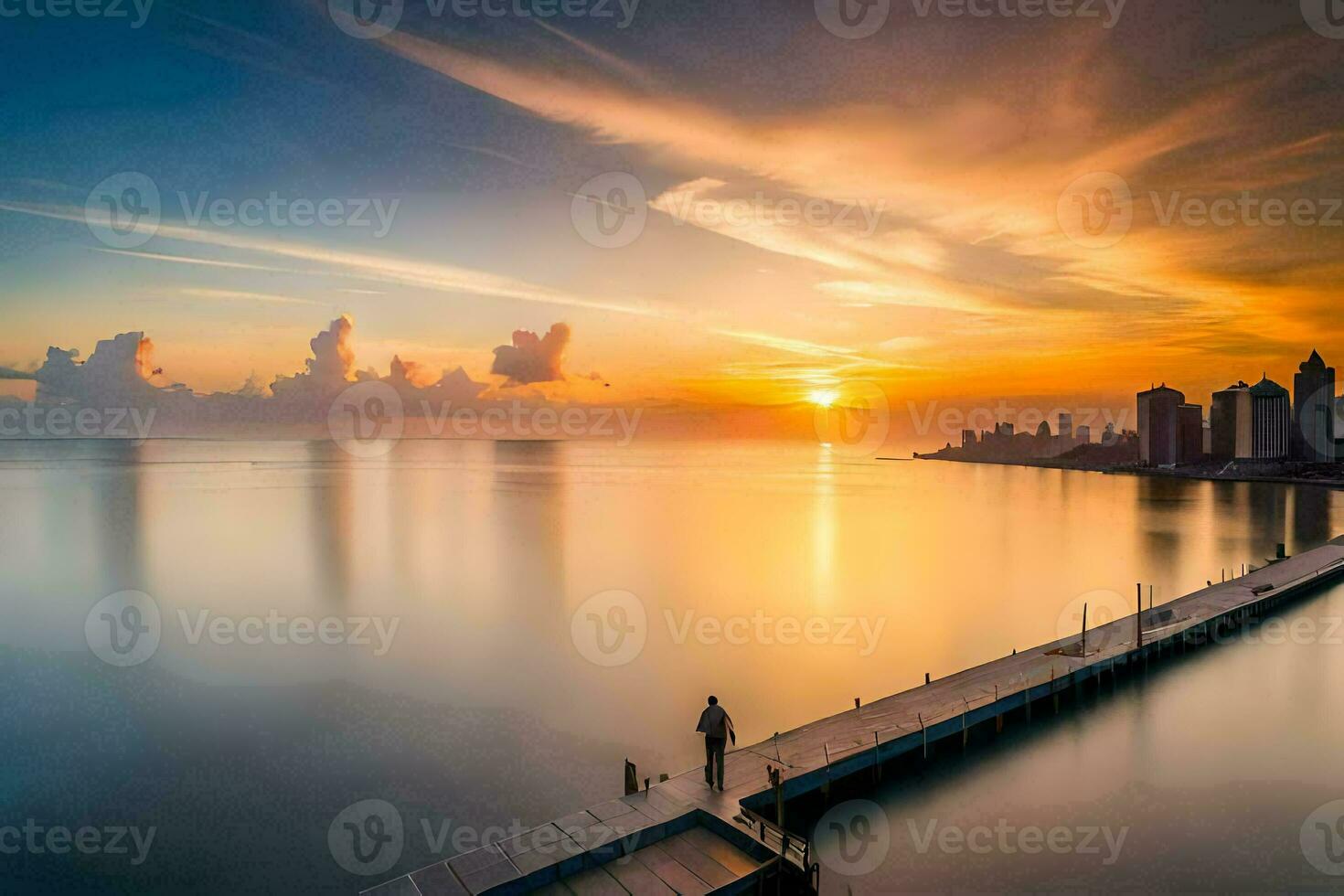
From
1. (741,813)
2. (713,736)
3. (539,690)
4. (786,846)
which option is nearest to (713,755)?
(713,736)

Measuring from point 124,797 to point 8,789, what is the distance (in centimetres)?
275

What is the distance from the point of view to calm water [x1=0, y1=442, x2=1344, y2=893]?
1467 centimetres

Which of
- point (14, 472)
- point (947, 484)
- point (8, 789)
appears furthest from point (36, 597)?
point (947, 484)

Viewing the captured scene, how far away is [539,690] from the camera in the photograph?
2348 centimetres

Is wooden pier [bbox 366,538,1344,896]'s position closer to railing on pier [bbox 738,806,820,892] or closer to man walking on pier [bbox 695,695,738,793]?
railing on pier [bbox 738,806,820,892]

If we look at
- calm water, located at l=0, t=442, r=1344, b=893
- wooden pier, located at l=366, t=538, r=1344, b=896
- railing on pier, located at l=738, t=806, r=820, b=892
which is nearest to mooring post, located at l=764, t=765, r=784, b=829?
wooden pier, located at l=366, t=538, r=1344, b=896

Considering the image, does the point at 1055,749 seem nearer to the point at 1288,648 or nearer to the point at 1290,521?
the point at 1288,648

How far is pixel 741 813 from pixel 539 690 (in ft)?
41.8

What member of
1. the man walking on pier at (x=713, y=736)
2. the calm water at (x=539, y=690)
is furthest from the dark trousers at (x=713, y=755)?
the calm water at (x=539, y=690)

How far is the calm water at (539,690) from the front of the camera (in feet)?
48.1

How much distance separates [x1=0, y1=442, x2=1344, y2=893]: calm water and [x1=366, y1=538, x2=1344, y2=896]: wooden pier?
124cm

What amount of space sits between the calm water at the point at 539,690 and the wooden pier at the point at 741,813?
124 centimetres

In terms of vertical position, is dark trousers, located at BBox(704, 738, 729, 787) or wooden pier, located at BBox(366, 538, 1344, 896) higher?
dark trousers, located at BBox(704, 738, 729, 787)

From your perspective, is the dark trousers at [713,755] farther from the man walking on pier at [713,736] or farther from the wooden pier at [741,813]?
the wooden pier at [741,813]
